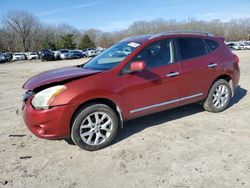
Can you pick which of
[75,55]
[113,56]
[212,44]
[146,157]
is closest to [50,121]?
[146,157]

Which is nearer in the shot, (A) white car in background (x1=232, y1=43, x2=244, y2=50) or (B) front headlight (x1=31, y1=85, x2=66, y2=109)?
(B) front headlight (x1=31, y1=85, x2=66, y2=109)

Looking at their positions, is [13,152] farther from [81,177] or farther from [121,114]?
[121,114]

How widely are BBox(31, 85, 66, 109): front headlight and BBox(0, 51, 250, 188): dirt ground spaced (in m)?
0.82

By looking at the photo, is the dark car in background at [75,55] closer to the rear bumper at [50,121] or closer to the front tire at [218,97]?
the front tire at [218,97]

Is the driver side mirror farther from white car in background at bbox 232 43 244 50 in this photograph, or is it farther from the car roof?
white car in background at bbox 232 43 244 50

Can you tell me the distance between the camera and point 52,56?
41656 millimetres

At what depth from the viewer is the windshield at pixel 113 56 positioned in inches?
169

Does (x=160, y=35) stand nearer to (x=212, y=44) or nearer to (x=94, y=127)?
(x=212, y=44)

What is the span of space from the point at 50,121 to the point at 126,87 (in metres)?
1.29

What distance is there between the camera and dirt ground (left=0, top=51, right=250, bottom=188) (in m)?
3.11

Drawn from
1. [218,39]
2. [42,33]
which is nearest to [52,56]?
[218,39]

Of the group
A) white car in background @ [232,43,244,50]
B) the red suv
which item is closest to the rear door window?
the red suv

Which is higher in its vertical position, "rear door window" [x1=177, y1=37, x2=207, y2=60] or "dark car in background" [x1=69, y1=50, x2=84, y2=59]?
Result: "rear door window" [x1=177, y1=37, x2=207, y2=60]

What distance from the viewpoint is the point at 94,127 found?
390 cm
